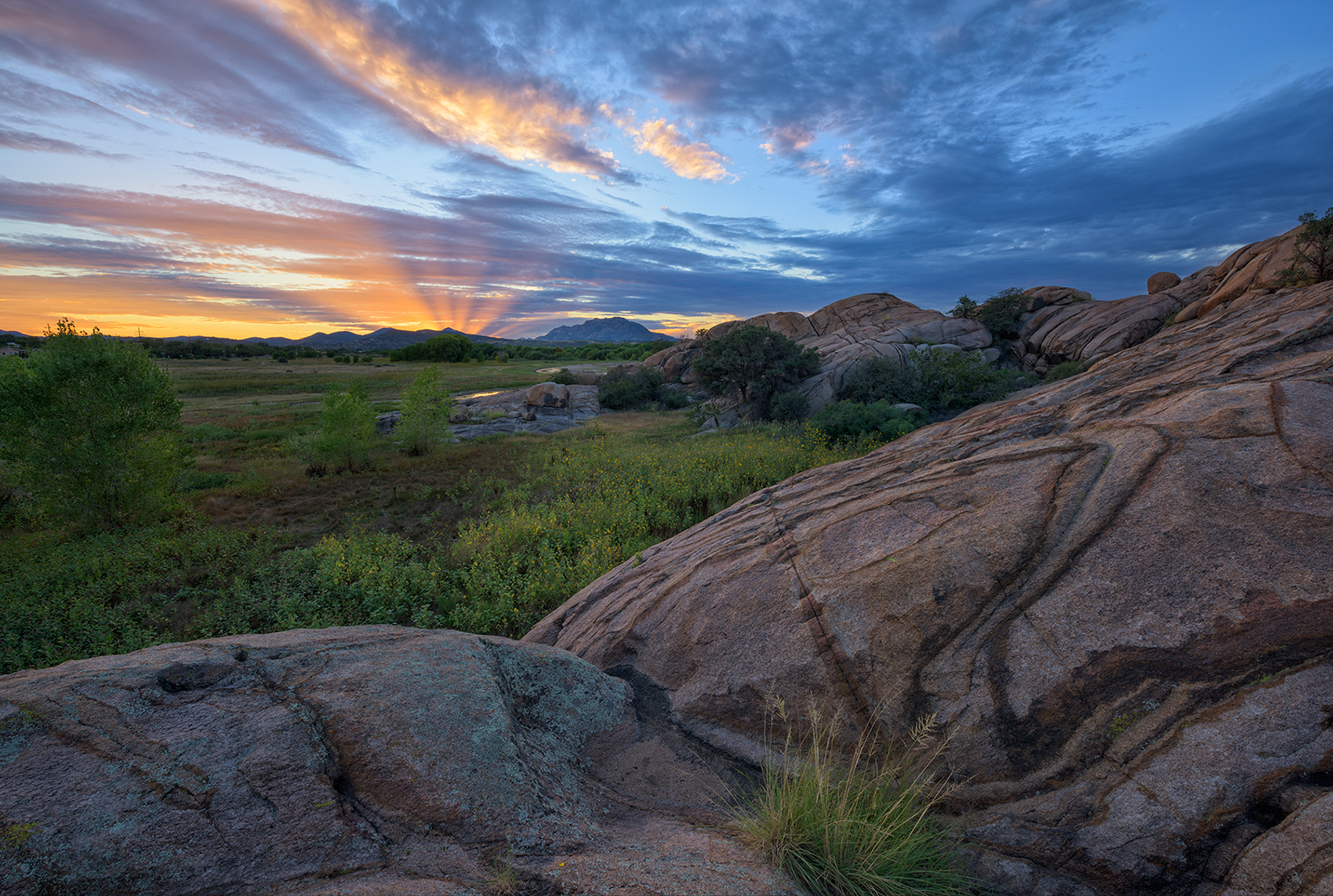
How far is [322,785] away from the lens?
2883 mm

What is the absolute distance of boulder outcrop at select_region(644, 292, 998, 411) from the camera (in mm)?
28328

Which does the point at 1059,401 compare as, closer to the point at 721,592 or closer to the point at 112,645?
the point at 721,592

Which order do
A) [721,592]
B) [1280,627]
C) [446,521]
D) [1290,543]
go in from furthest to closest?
[446,521] → [721,592] → [1290,543] → [1280,627]

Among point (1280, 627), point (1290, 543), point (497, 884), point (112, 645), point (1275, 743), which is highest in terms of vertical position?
point (1290, 543)

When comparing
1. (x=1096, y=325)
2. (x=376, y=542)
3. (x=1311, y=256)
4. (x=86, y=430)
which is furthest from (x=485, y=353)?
(x=1311, y=256)

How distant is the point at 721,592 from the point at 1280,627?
401 cm

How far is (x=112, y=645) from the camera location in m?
7.74

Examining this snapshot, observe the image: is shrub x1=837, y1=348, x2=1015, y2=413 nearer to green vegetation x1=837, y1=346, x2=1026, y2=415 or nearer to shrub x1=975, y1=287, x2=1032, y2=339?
green vegetation x1=837, y1=346, x2=1026, y2=415

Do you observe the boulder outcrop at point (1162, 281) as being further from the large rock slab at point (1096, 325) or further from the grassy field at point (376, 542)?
the grassy field at point (376, 542)

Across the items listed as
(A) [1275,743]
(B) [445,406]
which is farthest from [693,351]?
(A) [1275,743]

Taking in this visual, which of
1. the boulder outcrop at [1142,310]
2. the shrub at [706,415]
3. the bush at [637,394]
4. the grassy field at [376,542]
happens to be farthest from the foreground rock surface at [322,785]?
the bush at [637,394]

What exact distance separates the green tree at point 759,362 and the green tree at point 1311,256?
17.3 metres

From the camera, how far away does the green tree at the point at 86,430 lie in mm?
12469

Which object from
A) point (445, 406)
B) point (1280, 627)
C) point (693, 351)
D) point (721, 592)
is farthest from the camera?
point (693, 351)
